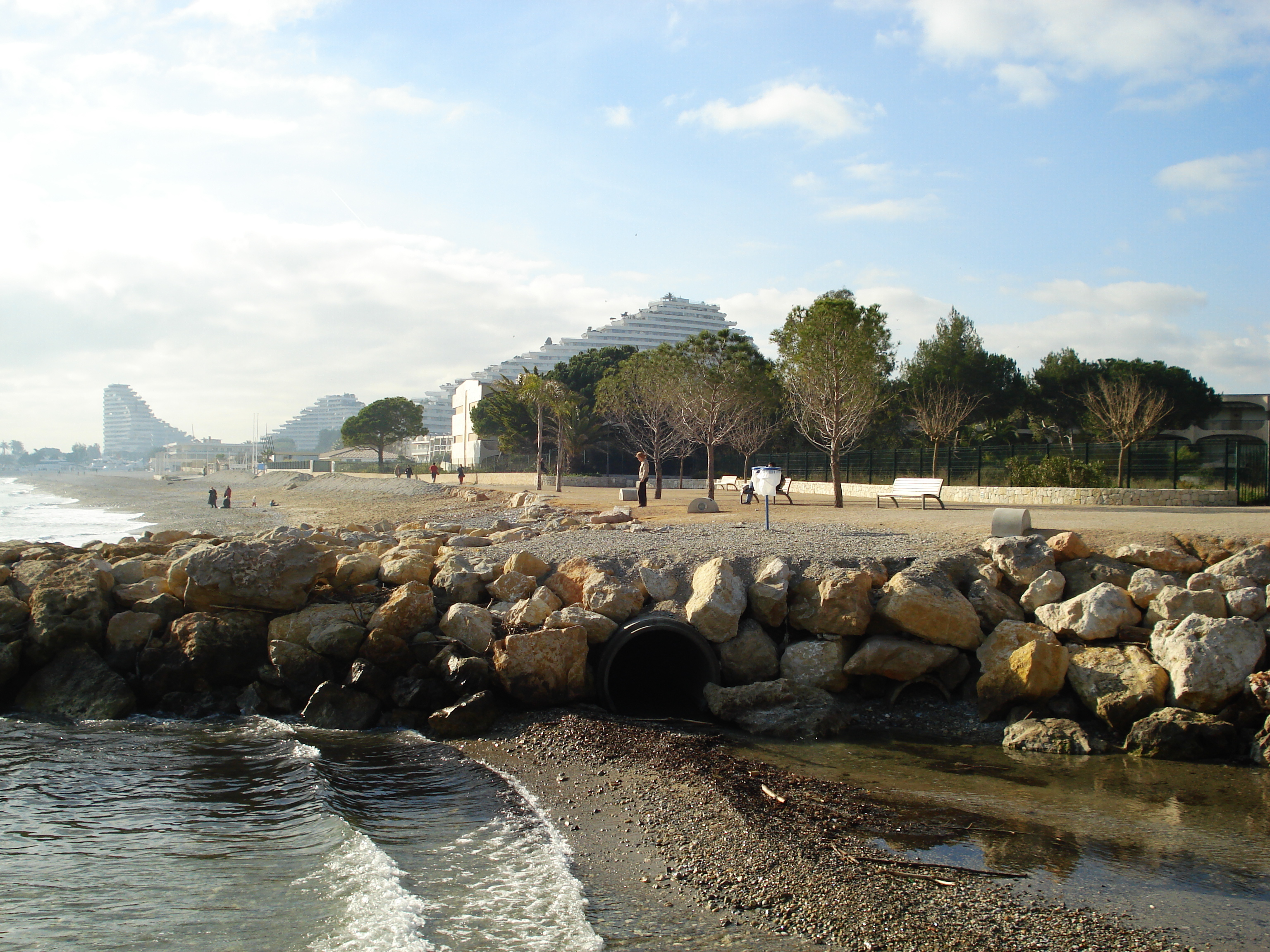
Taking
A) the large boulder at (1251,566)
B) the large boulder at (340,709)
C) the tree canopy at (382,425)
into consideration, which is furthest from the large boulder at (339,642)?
the tree canopy at (382,425)

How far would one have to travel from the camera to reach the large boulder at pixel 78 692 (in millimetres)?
9859

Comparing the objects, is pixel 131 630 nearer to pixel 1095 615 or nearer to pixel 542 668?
pixel 542 668

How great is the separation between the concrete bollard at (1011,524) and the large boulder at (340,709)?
29.8 feet

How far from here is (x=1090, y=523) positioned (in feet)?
48.4

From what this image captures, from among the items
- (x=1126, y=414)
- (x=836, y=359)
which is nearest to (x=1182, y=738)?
(x=836, y=359)

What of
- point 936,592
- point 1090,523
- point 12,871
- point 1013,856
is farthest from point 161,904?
point 1090,523

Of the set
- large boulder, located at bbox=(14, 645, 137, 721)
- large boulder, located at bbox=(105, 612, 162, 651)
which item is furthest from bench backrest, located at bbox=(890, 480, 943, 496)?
large boulder, located at bbox=(14, 645, 137, 721)

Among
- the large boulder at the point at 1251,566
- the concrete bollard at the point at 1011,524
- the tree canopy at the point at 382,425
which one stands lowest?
the large boulder at the point at 1251,566

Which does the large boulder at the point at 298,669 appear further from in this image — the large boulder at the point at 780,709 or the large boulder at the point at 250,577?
the large boulder at the point at 780,709

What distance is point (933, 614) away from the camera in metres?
10.3

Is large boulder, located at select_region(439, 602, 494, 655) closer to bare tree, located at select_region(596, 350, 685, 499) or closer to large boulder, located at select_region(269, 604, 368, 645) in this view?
large boulder, located at select_region(269, 604, 368, 645)

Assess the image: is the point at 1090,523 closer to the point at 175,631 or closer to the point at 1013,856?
the point at 1013,856

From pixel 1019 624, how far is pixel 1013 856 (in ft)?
14.8

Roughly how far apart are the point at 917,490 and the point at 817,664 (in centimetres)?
1261
